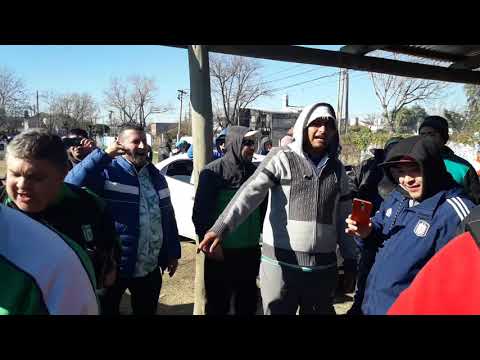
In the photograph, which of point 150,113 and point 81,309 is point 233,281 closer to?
point 81,309

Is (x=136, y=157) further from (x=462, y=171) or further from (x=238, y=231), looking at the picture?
(x=462, y=171)

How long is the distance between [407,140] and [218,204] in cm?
148

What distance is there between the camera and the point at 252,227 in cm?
316

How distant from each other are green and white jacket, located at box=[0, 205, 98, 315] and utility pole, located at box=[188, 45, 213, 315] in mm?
2378

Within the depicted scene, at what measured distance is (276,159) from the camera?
255 centimetres

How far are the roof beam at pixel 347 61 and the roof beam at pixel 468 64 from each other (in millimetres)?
50

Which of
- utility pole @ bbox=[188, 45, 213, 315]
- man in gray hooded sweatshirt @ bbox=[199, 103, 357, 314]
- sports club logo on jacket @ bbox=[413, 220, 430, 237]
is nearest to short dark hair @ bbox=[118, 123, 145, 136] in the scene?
utility pole @ bbox=[188, 45, 213, 315]

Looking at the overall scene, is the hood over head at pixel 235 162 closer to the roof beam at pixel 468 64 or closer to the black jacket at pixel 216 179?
the black jacket at pixel 216 179

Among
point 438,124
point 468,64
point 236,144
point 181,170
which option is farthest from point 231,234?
point 181,170

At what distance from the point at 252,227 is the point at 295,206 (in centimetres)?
75

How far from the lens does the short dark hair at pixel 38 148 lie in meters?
1.81

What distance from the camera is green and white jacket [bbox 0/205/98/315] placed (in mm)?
788

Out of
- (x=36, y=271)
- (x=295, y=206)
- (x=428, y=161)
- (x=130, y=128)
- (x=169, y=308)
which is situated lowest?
(x=169, y=308)

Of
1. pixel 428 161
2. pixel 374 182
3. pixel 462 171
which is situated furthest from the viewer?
pixel 374 182
